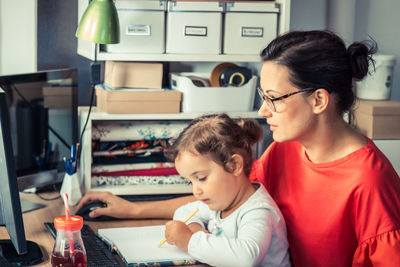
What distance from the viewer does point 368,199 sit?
139 centimetres

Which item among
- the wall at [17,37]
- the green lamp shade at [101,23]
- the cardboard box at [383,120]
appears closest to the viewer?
the green lamp shade at [101,23]

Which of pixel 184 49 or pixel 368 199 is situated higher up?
pixel 184 49

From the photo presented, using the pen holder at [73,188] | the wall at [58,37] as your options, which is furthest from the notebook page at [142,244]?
the wall at [58,37]

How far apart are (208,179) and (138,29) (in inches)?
29.5

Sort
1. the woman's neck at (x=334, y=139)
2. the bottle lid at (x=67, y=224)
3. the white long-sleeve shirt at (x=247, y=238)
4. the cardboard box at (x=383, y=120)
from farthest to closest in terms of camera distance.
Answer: the cardboard box at (x=383, y=120)
the woman's neck at (x=334, y=139)
the white long-sleeve shirt at (x=247, y=238)
the bottle lid at (x=67, y=224)

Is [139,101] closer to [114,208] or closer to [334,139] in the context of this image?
[114,208]

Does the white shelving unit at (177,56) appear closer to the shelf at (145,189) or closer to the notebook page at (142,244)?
the shelf at (145,189)

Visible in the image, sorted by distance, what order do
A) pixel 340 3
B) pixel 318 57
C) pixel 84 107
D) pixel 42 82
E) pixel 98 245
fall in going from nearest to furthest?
1. pixel 318 57
2. pixel 98 245
3. pixel 42 82
4. pixel 84 107
5. pixel 340 3

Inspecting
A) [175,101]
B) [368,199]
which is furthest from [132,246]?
[175,101]

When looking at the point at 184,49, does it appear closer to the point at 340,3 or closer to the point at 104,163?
the point at 104,163

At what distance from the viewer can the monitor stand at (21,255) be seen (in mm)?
1371

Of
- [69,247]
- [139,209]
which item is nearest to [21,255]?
[69,247]

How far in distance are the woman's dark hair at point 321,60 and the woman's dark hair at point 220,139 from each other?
0.71 ft

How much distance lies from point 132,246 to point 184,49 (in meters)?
0.83
